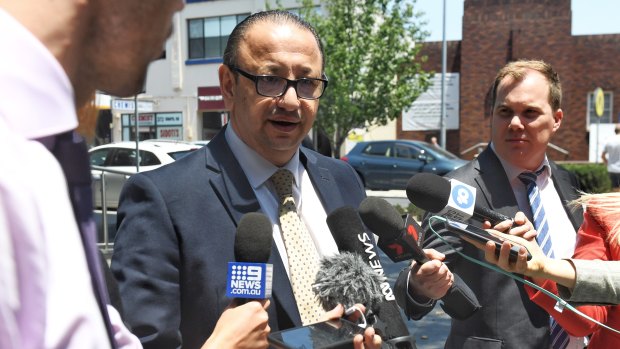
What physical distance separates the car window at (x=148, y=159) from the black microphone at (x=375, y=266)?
1160 centimetres

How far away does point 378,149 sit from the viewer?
1955cm

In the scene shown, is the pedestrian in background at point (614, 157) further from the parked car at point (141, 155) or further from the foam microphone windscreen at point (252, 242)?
the foam microphone windscreen at point (252, 242)

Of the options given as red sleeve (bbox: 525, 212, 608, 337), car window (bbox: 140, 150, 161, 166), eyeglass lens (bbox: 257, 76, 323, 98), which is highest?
eyeglass lens (bbox: 257, 76, 323, 98)

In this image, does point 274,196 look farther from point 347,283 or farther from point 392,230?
point 347,283

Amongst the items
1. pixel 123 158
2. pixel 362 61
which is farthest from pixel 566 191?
pixel 362 61

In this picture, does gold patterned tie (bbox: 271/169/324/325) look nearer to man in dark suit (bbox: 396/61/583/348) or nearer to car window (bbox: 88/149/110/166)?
man in dark suit (bbox: 396/61/583/348)

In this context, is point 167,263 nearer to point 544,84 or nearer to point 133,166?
point 544,84

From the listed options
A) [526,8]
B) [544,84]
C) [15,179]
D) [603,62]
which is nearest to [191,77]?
[526,8]

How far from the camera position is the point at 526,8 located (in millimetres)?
30812

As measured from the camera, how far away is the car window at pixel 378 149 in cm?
1933

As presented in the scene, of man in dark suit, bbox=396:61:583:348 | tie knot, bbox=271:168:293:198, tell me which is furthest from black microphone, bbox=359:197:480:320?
man in dark suit, bbox=396:61:583:348

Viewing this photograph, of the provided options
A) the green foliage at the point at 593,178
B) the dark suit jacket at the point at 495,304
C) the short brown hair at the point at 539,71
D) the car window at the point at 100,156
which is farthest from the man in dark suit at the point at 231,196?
the green foliage at the point at 593,178

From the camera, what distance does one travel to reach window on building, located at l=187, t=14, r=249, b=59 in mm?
30266

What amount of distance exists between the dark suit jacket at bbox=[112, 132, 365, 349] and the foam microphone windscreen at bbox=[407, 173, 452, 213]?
53 centimetres
